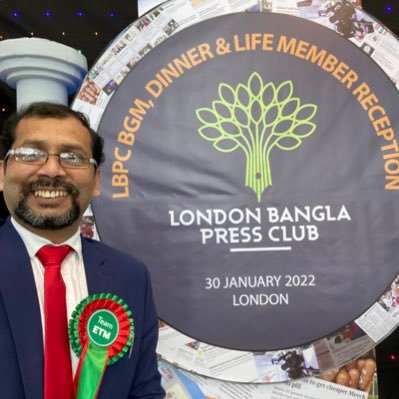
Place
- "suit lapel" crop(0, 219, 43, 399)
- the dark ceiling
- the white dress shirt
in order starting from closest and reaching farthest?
"suit lapel" crop(0, 219, 43, 399)
the white dress shirt
the dark ceiling

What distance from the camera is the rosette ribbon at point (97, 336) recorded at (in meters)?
1.01

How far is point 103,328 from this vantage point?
42.0 inches

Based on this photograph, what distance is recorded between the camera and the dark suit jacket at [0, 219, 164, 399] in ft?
3.20

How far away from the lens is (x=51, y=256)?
1.08 metres

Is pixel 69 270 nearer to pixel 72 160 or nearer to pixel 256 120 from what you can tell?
pixel 72 160

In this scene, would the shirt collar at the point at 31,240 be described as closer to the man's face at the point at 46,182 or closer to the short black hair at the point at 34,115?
the man's face at the point at 46,182

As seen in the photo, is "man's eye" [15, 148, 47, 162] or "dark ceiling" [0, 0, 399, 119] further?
"dark ceiling" [0, 0, 399, 119]

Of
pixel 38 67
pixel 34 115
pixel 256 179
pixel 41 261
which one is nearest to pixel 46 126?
pixel 34 115

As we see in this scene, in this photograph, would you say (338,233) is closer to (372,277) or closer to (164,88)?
(372,277)

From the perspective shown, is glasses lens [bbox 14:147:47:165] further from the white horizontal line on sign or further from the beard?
the white horizontal line on sign

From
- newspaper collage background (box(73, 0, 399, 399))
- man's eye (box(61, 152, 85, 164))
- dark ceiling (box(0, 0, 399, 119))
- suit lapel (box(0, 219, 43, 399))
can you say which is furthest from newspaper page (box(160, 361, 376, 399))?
dark ceiling (box(0, 0, 399, 119))

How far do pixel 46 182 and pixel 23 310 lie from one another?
0.84 ft

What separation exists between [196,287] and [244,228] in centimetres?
25

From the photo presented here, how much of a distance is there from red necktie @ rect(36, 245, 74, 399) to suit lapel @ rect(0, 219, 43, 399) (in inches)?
0.6
